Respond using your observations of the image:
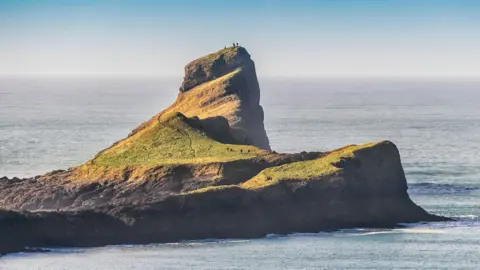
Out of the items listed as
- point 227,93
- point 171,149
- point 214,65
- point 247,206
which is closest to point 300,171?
point 247,206

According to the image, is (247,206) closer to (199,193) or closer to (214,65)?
(199,193)

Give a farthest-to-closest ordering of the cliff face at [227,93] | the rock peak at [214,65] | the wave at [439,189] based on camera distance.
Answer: the rock peak at [214,65]
the cliff face at [227,93]
the wave at [439,189]

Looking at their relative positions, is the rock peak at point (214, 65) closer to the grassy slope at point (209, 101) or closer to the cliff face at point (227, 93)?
the cliff face at point (227, 93)

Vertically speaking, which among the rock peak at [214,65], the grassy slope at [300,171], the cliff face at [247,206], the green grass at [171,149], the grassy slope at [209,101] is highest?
the rock peak at [214,65]

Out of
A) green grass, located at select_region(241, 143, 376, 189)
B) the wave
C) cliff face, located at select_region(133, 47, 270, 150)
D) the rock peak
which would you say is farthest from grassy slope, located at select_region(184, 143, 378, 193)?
the rock peak

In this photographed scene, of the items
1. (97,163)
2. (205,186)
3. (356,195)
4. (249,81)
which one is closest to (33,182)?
(97,163)

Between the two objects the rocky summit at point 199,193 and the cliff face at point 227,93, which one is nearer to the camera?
the rocky summit at point 199,193

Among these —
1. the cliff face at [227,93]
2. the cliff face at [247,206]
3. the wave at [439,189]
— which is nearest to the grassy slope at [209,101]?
the cliff face at [227,93]

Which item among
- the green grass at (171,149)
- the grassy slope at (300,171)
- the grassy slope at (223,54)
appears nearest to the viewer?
the grassy slope at (300,171)
